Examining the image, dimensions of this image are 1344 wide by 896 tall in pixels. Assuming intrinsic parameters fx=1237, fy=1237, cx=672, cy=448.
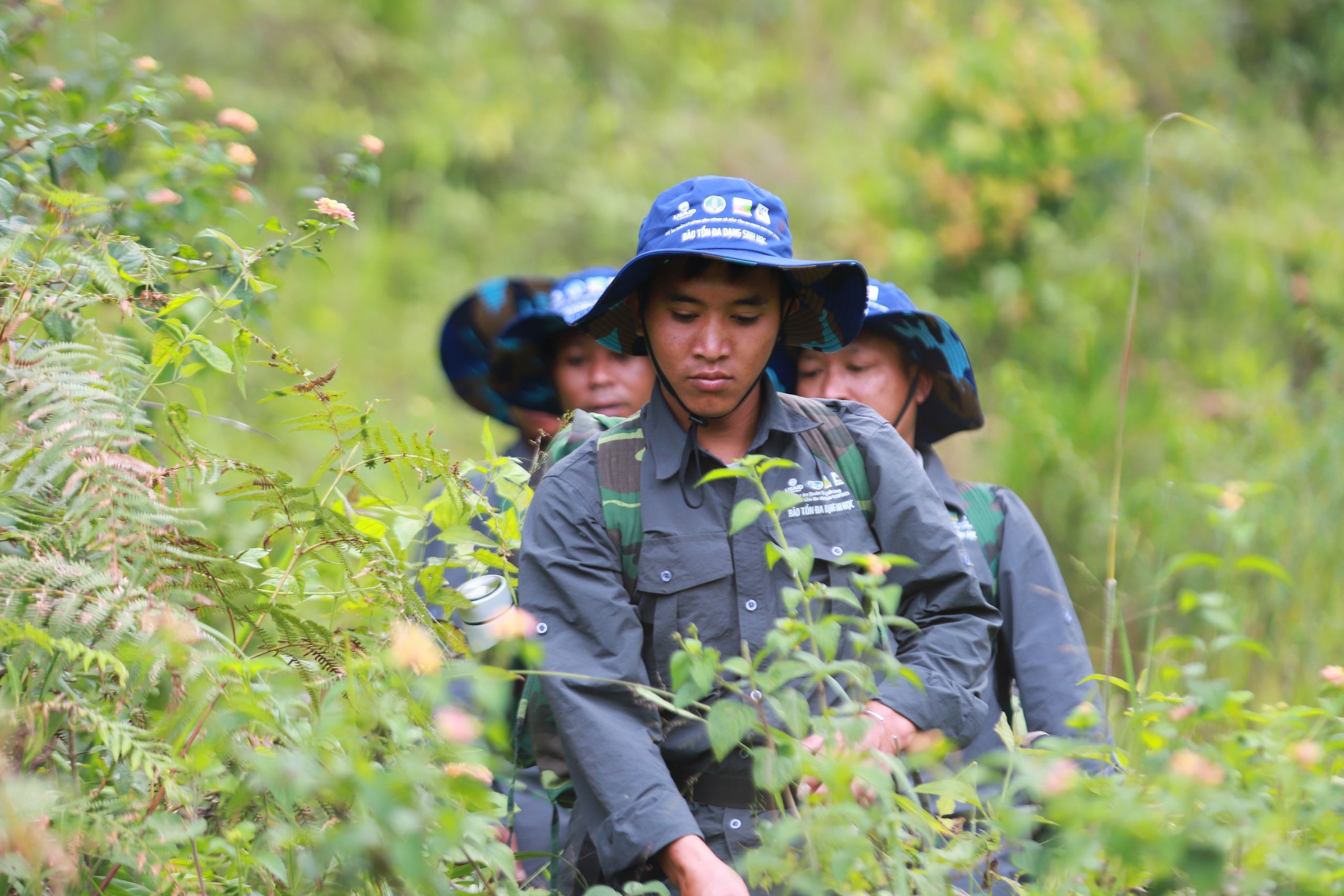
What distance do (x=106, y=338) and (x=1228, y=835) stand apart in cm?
174

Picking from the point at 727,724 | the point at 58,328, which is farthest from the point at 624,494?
the point at 58,328

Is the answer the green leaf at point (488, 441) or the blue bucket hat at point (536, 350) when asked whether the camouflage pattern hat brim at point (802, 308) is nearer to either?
the green leaf at point (488, 441)

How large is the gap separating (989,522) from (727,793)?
1.15m

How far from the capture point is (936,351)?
315 cm

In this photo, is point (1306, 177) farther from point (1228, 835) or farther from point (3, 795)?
point (3, 795)

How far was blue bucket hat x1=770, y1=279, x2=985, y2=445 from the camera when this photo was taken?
313 centimetres

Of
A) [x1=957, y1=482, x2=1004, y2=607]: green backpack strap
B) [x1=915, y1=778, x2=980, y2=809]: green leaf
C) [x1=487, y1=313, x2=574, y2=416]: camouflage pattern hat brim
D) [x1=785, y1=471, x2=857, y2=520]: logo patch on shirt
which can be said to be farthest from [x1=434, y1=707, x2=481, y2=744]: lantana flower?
[x1=487, y1=313, x2=574, y2=416]: camouflage pattern hat brim

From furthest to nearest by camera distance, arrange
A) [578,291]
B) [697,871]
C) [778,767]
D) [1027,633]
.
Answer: [578,291], [1027,633], [697,871], [778,767]

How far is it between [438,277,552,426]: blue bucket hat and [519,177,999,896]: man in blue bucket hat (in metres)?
1.57

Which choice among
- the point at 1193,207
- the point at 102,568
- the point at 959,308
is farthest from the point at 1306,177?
the point at 102,568

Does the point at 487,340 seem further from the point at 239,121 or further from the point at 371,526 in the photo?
the point at 371,526

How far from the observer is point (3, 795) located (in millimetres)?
1372

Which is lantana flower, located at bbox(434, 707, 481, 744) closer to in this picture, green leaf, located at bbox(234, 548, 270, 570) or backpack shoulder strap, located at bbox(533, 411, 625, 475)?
green leaf, located at bbox(234, 548, 270, 570)

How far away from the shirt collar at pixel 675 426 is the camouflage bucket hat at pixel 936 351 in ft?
2.50
